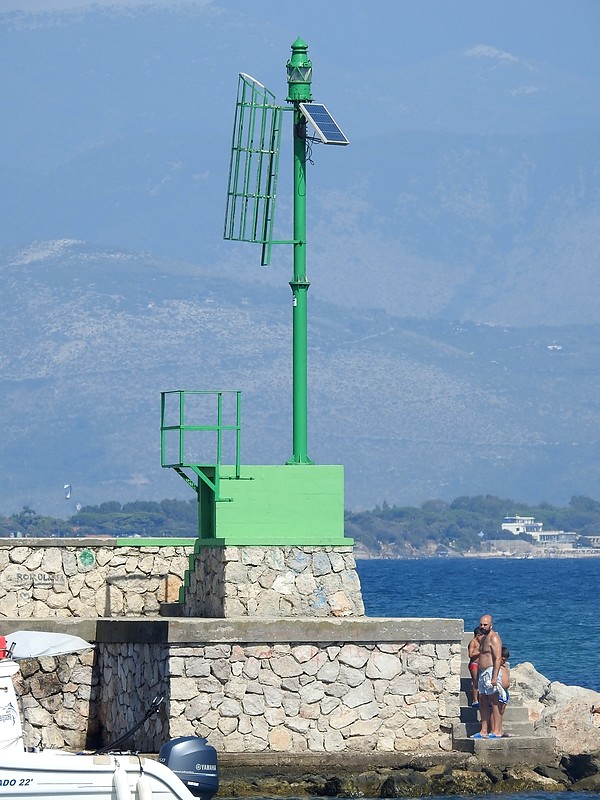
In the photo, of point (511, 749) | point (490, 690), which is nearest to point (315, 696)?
point (490, 690)

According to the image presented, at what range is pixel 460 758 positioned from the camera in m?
22.6

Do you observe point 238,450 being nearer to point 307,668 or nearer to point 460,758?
point 307,668

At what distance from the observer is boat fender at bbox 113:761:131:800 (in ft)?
58.5

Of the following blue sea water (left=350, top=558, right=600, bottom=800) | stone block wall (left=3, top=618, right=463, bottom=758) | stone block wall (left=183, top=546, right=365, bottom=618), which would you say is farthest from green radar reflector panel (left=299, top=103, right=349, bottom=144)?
blue sea water (left=350, top=558, right=600, bottom=800)

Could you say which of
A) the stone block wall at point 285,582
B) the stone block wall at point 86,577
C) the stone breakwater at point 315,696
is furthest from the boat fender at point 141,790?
the stone block wall at point 86,577

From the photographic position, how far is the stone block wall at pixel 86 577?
1040 inches

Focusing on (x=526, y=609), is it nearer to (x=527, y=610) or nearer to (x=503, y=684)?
(x=527, y=610)

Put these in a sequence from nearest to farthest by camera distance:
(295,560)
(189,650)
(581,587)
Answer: (189,650) < (295,560) < (581,587)

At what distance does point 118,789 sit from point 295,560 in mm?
6271

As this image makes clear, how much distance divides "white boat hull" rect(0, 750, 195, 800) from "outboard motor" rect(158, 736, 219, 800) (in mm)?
903

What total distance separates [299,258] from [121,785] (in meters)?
9.14

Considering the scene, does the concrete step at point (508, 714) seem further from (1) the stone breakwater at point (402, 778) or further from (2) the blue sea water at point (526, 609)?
(2) the blue sea water at point (526, 609)

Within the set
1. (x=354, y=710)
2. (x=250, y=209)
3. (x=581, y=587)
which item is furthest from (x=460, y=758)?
(x=581, y=587)

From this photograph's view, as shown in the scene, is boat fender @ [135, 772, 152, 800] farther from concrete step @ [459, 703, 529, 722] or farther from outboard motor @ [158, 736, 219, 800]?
concrete step @ [459, 703, 529, 722]
